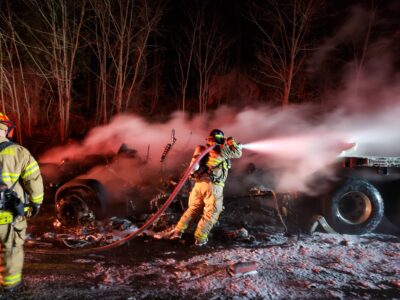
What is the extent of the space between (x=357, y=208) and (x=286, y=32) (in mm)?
13106

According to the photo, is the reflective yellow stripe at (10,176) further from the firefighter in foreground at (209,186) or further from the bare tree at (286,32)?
the bare tree at (286,32)

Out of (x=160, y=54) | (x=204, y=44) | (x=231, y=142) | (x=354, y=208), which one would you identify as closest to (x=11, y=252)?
(x=231, y=142)

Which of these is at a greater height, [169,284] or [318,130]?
[318,130]

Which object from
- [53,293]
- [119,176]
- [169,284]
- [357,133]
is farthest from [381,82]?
[53,293]

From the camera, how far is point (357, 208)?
6.26 meters

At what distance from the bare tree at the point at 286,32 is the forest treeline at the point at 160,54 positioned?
0.06m

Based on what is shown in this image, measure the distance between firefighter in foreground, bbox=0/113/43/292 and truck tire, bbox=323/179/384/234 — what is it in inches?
199

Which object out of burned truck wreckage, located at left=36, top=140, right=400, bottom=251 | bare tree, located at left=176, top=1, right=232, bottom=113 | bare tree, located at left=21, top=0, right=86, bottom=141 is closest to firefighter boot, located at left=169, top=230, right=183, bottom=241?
burned truck wreckage, located at left=36, top=140, right=400, bottom=251

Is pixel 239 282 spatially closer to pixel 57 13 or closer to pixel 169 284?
pixel 169 284

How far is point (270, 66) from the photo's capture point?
700 inches

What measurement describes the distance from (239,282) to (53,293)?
2.17 meters

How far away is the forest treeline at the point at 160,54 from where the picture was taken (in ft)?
46.0

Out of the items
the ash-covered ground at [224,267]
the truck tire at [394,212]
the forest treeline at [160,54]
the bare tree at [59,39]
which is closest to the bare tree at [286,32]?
the forest treeline at [160,54]

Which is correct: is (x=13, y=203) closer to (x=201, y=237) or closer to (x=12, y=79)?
(x=201, y=237)
